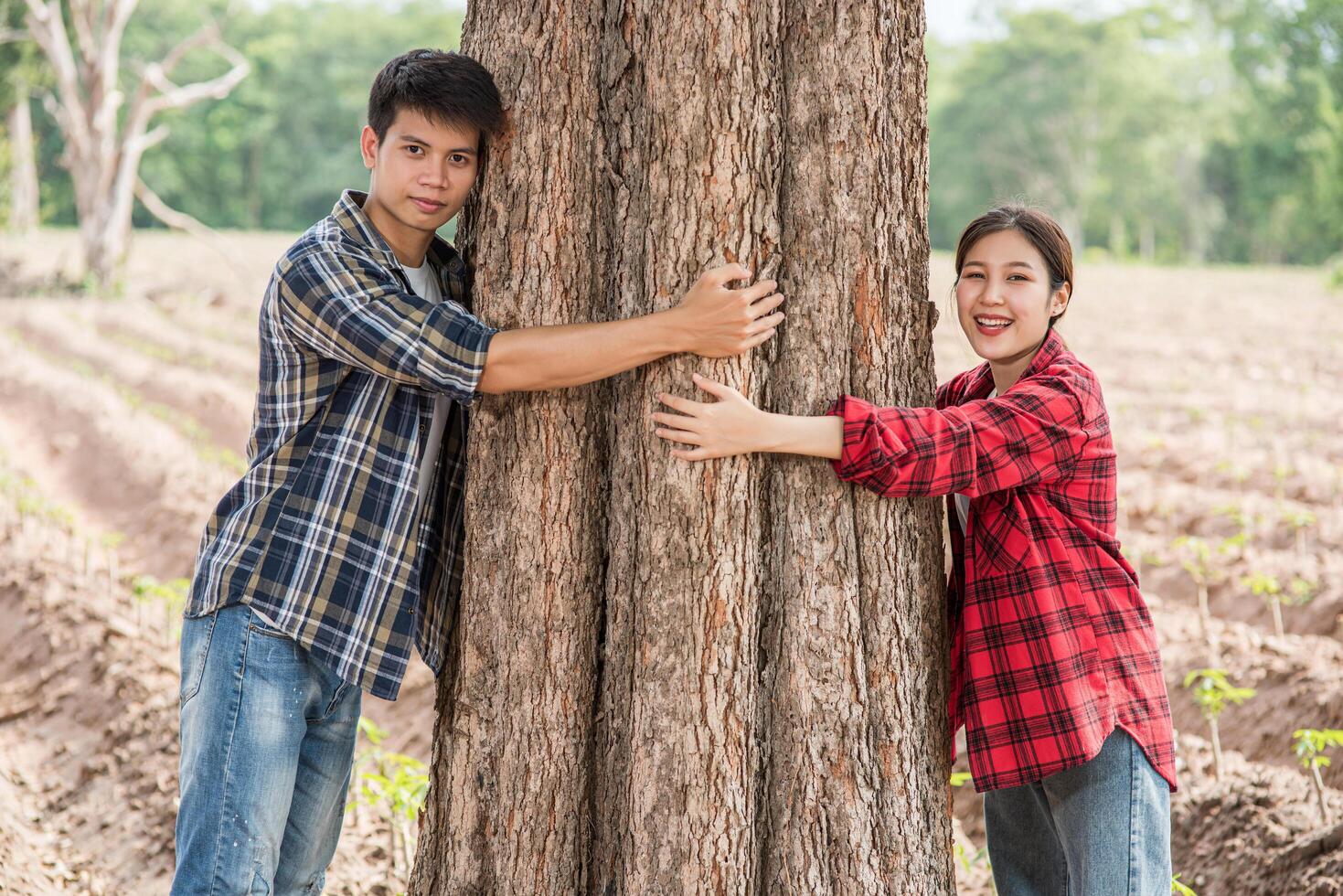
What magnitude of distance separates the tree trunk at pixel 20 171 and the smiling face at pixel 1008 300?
24649mm

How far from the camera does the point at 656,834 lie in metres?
2.28

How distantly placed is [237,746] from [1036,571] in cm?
162

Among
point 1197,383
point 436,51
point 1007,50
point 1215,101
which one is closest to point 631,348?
point 436,51

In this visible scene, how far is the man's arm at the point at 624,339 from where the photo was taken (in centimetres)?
221

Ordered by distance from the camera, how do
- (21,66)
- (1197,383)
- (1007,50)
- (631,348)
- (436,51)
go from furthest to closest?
(1007,50)
(21,66)
(1197,383)
(436,51)
(631,348)

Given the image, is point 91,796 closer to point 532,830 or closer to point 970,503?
point 532,830

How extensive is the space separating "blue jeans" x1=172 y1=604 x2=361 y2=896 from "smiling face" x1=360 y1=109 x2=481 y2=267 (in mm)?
880

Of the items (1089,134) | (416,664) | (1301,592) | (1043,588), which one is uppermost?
(1089,134)

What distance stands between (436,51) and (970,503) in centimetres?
149

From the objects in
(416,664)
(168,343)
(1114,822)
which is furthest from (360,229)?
(168,343)

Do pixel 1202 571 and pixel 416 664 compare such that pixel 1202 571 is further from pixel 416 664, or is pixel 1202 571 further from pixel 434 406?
pixel 434 406

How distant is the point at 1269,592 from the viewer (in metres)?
5.25

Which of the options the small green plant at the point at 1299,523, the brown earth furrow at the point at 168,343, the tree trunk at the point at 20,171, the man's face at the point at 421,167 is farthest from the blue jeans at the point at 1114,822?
the tree trunk at the point at 20,171

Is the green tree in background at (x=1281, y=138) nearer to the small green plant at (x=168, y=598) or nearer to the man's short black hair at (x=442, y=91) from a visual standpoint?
the small green plant at (x=168, y=598)
